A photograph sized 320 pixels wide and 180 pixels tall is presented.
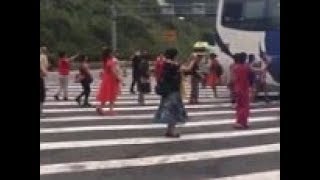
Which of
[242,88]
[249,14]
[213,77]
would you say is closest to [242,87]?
[242,88]

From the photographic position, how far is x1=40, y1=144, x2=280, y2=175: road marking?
6651 millimetres

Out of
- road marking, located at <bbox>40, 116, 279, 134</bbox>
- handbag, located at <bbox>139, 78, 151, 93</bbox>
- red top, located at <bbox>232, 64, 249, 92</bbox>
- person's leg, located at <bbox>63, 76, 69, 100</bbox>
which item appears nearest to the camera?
road marking, located at <bbox>40, 116, 279, 134</bbox>

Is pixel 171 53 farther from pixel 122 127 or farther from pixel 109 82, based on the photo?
pixel 109 82

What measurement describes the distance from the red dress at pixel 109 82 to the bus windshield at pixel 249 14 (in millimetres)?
4643

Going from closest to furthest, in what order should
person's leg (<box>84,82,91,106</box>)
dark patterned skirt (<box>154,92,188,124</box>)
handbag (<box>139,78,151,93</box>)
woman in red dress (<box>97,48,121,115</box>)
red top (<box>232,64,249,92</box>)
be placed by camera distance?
dark patterned skirt (<box>154,92,188,124</box>) → red top (<box>232,64,249,92</box>) → woman in red dress (<box>97,48,121,115</box>) → person's leg (<box>84,82,91,106</box>) → handbag (<box>139,78,151,93</box>)

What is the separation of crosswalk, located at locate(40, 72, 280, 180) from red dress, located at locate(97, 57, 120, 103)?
0.40 meters

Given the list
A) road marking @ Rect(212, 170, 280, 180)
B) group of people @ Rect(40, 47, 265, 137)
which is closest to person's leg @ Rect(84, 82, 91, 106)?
group of people @ Rect(40, 47, 265, 137)

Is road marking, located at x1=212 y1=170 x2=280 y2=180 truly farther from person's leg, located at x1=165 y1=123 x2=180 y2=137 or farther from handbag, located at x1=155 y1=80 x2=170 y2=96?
person's leg, located at x1=165 y1=123 x2=180 y2=137

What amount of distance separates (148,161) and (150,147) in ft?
3.34

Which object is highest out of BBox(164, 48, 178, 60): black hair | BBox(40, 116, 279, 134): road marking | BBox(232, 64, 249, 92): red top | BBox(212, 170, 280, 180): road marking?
BBox(164, 48, 178, 60): black hair
